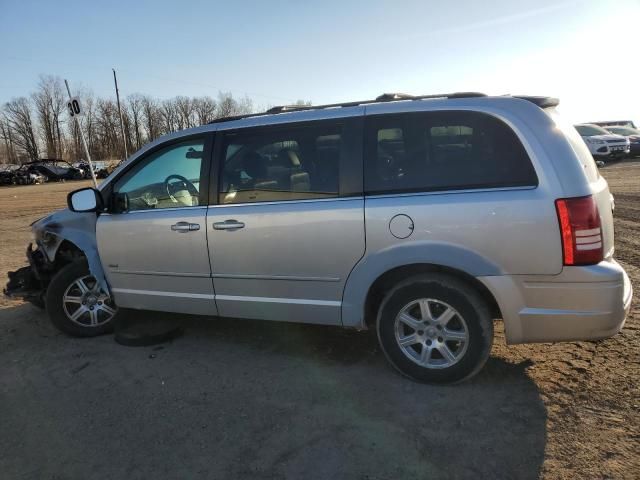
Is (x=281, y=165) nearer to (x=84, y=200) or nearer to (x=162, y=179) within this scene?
(x=162, y=179)

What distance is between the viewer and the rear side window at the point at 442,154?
2.93 meters

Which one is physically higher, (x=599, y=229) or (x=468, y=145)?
(x=468, y=145)

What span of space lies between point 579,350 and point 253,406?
97.7 inches

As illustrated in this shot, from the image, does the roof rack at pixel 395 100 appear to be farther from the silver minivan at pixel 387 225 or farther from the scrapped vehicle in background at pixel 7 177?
the scrapped vehicle in background at pixel 7 177

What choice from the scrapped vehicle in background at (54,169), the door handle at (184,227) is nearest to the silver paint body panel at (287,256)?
the door handle at (184,227)

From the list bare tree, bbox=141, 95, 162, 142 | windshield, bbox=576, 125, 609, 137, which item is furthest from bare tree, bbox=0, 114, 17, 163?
windshield, bbox=576, 125, 609, 137

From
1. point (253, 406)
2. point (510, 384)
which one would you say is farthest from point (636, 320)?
point (253, 406)

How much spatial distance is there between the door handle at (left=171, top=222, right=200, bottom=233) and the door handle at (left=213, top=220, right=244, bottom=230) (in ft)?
0.59

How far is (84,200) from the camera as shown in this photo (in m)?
4.08

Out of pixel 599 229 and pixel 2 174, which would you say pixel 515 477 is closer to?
pixel 599 229

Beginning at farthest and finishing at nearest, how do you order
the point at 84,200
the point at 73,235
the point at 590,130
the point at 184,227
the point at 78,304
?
the point at 590,130
the point at 78,304
the point at 73,235
the point at 84,200
the point at 184,227

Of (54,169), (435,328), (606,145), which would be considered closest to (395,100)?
(435,328)

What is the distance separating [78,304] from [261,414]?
2.45 meters

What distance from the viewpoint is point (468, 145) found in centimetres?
305
